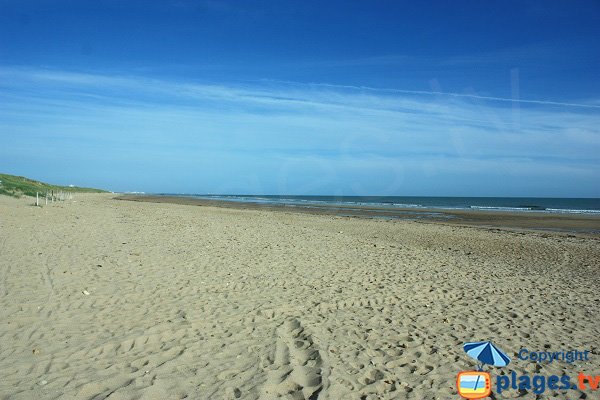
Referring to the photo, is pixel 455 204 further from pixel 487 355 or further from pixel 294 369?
pixel 294 369

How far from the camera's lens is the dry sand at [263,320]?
4.61 meters

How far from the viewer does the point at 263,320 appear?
660 centimetres

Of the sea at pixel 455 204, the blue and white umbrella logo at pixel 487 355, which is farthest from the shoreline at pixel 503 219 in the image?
the blue and white umbrella logo at pixel 487 355

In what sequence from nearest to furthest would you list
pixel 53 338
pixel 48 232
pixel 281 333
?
pixel 53 338
pixel 281 333
pixel 48 232

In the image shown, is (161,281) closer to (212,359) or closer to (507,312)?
(212,359)

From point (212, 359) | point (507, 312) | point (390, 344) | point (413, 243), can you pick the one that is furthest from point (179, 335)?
point (413, 243)

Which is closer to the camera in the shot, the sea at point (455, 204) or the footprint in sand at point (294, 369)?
the footprint in sand at point (294, 369)

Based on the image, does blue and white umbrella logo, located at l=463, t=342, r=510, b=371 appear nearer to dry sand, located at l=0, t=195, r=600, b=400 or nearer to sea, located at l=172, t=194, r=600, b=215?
dry sand, located at l=0, t=195, r=600, b=400

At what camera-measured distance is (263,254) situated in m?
12.6

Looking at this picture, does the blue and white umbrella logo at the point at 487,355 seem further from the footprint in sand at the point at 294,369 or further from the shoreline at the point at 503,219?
the shoreline at the point at 503,219

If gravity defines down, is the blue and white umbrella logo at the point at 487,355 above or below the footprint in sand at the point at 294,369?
above

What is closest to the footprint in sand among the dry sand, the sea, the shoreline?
the dry sand

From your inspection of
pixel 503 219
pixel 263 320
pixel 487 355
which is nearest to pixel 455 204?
pixel 503 219

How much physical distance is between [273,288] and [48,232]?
10349mm
